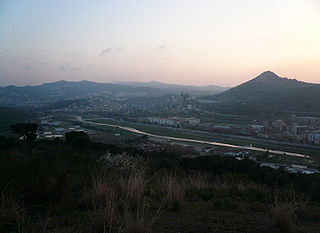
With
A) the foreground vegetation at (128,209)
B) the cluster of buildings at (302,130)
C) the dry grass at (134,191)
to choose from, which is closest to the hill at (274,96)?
the cluster of buildings at (302,130)

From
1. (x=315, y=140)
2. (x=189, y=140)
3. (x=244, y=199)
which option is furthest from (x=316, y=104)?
(x=244, y=199)

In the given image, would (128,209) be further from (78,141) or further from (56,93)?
(56,93)

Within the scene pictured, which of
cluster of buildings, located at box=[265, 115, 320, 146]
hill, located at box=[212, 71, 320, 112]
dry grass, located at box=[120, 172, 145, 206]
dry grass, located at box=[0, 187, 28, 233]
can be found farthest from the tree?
hill, located at box=[212, 71, 320, 112]

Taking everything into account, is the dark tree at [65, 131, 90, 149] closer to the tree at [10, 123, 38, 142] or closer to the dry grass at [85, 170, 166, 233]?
the tree at [10, 123, 38, 142]

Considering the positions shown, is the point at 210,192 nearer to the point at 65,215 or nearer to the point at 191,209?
the point at 191,209

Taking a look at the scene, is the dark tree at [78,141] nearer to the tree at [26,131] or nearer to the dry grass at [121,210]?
the tree at [26,131]

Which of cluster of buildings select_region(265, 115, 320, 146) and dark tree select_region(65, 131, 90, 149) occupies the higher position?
dark tree select_region(65, 131, 90, 149)

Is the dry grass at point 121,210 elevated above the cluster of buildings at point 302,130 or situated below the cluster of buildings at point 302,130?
above

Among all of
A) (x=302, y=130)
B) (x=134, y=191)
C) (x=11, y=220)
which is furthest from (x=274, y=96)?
(x=11, y=220)
